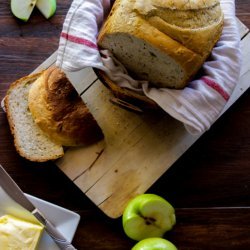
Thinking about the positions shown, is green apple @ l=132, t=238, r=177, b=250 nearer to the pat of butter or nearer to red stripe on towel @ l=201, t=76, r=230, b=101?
the pat of butter

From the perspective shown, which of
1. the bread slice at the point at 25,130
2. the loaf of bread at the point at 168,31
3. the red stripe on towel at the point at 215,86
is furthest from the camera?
the bread slice at the point at 25,130

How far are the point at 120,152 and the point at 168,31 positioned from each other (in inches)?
14.1

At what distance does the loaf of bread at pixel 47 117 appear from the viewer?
3.80 ft

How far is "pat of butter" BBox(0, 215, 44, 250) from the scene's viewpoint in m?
1.13

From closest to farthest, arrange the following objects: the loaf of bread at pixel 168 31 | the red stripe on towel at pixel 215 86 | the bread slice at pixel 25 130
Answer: the loaf of bread at pixel 168 31, the red stripe on towel at pixel 215 86, the bread slice at pixel 25 130

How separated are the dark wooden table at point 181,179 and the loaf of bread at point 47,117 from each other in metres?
0.05

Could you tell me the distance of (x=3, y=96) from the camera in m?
1.25

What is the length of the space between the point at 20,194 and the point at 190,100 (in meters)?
0.46

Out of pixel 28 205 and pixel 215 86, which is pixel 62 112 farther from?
pixel 215 86

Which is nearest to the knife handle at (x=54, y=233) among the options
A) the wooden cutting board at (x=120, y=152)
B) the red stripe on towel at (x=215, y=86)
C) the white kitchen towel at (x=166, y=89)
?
the wooden cutting board at (x=120, y=152)

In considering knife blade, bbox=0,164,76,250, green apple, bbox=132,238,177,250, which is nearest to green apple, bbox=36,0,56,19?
knife blade, bbox=0,164,76,250

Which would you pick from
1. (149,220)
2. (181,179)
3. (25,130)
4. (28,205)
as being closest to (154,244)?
(149,220)

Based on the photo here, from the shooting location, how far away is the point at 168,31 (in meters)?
0.98

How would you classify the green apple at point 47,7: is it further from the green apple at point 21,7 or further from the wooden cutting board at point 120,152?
the wooden cutting board at point 120,152
